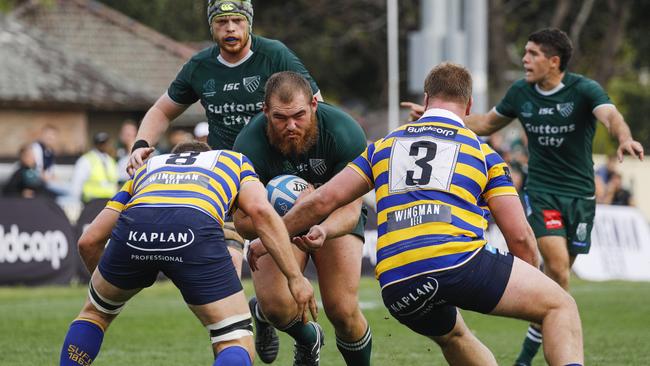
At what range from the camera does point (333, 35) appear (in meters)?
42.7

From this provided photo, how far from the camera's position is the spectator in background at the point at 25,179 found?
17922 millimetres

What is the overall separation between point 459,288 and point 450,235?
0.26 meters

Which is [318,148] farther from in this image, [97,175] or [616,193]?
[616,193]

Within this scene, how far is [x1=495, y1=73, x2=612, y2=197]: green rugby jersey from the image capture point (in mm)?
9812

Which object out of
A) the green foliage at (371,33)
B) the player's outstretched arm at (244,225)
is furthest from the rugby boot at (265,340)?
the green foliage at (371,33)

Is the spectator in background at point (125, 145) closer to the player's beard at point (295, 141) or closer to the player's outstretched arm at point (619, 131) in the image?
the player's outstretched arm at point (619, 131)

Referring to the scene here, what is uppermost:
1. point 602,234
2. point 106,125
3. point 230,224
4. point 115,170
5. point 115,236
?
point 115,236

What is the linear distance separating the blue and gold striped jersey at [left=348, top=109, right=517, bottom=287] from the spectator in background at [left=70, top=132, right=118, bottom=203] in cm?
1167

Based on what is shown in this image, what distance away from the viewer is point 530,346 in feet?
30.3

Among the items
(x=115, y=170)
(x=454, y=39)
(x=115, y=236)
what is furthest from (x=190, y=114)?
(x=115, y=236)

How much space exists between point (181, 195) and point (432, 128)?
1.34 metres

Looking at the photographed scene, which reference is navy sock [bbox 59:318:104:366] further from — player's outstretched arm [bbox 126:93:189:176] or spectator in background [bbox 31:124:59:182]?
spectator in background [bbox 31:124:59:182]

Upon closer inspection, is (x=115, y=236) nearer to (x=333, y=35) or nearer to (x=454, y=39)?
(x=454, y=39)

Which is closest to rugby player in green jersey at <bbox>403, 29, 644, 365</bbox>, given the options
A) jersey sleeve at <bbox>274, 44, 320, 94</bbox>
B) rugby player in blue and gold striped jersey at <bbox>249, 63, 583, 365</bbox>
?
jersey sleeve at <bbox>274, 44, 320, 94</bbox>
